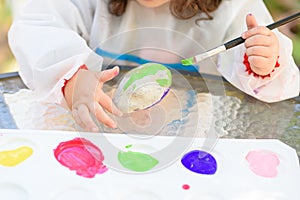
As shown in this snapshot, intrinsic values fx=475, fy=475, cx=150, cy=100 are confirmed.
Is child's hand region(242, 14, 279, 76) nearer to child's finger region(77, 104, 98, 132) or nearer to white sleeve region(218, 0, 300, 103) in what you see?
white sleeve region(218, 0, 300, 103)

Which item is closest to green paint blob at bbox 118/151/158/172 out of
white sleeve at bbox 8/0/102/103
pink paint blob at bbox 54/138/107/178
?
pink paint blob at bbox 54/138/107/178

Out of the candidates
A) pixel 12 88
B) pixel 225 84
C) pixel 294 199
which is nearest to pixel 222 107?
pixel 225 84

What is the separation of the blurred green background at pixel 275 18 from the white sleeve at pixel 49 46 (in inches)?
19.2

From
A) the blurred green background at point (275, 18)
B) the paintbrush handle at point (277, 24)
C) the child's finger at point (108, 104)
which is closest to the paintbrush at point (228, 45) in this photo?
the paintbrush handle at point (277, 24)

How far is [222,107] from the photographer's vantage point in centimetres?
61

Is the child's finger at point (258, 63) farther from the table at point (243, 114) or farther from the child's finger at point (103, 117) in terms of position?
the child's finger at point (103, 117)

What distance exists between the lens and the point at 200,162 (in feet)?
1.64

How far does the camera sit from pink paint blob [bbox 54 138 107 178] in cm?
48

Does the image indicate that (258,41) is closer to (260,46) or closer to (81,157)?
(260,46)

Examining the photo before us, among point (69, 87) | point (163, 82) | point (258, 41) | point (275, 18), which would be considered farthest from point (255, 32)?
point (275, 18)

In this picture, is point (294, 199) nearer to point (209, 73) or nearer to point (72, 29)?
point (209, 73)

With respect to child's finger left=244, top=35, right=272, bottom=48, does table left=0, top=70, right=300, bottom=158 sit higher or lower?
lower

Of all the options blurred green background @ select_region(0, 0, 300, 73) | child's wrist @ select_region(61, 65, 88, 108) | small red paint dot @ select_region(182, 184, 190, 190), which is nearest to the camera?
small red paint dot @ select_region(182, 184, 190, 190)

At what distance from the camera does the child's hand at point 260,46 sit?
0.58 m
